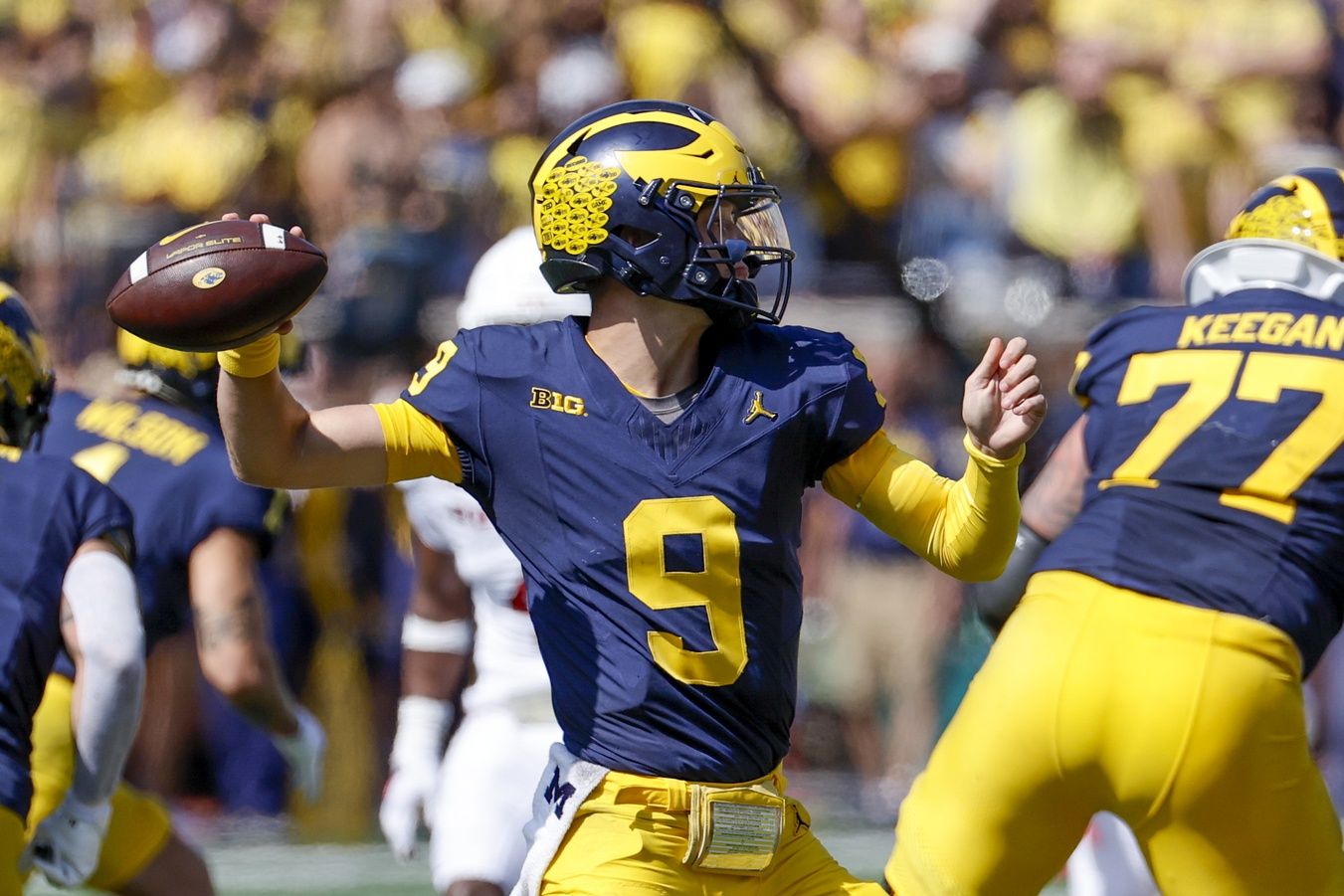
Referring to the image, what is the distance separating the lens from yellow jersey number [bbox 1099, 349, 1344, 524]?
366cm

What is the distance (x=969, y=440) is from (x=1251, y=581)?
0.88m

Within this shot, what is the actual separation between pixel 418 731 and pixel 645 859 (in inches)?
74.8

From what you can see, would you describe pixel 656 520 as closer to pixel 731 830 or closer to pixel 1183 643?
pixel 731 830

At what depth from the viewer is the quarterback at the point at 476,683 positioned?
4.27 meters

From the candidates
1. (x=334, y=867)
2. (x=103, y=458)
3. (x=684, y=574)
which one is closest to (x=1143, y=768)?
(x=684, y=574)

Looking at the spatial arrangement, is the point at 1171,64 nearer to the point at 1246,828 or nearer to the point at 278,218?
the point at 278,218

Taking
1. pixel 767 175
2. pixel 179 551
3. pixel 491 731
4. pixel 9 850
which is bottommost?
pixel 491 731

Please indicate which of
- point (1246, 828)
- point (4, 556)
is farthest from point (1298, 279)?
point (4, 556)

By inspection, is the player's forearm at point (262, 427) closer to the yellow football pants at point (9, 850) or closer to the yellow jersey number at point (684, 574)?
the yellow jersey number at point (684, 574)

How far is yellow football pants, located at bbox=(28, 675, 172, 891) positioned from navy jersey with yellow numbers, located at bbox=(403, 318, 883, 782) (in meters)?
1.53

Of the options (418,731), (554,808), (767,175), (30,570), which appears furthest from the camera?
(767,175)

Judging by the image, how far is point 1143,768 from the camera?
11.5 feet

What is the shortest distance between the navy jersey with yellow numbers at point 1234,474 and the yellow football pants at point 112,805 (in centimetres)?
209

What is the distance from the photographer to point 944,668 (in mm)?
7750
